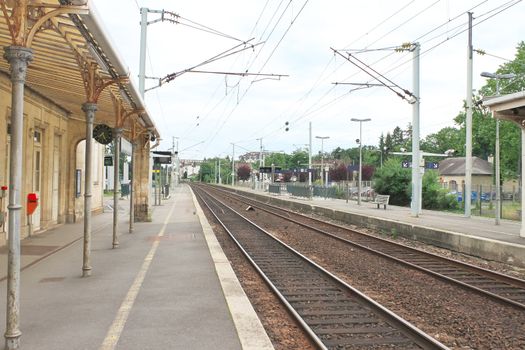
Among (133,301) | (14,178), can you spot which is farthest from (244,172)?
(14,178)

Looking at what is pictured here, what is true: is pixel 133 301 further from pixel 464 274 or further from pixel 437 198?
pixel 437 198

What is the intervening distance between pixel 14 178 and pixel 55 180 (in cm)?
1273

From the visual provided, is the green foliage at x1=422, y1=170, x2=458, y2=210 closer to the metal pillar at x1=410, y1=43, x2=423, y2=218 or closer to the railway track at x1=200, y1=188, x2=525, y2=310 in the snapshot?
the metal pillar at x1=410, y1=43, x2=423, y2=218

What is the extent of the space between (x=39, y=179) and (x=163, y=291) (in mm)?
8745

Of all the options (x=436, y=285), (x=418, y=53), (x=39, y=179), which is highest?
(x=418, y=53)

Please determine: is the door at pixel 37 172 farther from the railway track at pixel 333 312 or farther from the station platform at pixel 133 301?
the railway track at pixel 333 312

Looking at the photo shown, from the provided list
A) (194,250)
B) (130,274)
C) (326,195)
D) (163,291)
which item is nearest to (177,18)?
(194,250)

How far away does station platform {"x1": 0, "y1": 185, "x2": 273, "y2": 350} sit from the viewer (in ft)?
16.5

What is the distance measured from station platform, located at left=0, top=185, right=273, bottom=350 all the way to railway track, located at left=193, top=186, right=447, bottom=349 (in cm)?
81

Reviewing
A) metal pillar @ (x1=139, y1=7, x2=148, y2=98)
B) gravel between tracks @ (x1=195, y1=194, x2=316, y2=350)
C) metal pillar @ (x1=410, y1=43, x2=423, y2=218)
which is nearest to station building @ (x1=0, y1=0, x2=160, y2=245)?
metal pillar @ (x1=139, y1=7, x2=148, y2=98)

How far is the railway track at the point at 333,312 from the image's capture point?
5.55 m

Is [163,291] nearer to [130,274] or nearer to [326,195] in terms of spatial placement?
[130,274]

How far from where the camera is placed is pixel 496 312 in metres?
7.29

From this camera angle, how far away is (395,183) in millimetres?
38375
